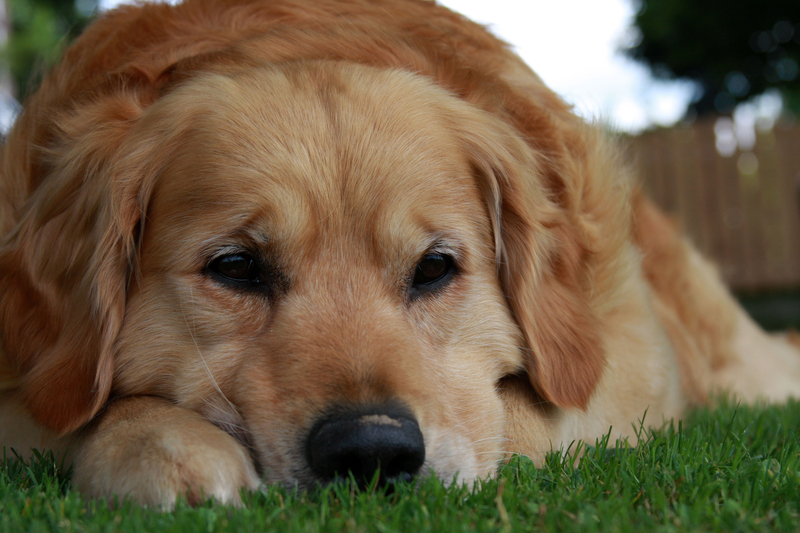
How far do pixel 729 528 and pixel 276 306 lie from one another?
144cm

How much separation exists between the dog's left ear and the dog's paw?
1.21 meters

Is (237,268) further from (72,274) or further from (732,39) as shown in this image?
(732,39)

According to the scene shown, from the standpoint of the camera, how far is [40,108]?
2.97m

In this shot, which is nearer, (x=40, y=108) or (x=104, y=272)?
(x=104, y=272)

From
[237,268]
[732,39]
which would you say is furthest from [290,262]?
[732,39]

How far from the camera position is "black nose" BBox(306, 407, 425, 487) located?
1.78 meters

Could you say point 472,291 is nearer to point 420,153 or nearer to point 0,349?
point 420,153

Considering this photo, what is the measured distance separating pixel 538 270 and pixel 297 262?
986mm

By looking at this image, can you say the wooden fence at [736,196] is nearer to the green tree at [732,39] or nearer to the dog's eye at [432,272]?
the green tree at [732,39]

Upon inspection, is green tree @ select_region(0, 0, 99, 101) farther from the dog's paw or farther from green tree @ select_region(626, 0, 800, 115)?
green tree @ select_region(626, 0, 800, 115)

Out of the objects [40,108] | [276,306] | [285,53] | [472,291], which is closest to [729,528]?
[472,291]

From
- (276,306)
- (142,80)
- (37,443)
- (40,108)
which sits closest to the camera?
(276,306)

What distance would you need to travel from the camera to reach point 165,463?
5.95 feet

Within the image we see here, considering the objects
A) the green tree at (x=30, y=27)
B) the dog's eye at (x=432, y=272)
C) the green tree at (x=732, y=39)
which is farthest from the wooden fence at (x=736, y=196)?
the dog's eye at (x=432, y=272)
